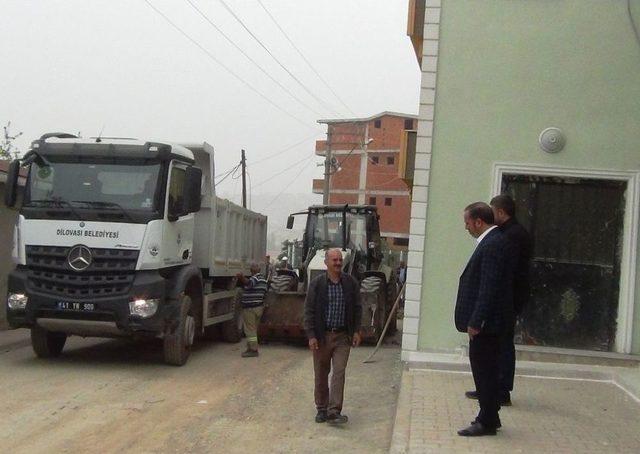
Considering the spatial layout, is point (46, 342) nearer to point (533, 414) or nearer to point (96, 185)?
point (96, 185)

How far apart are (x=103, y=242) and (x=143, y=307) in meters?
1.03

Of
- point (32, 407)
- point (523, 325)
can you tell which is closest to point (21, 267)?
point (32, 407)

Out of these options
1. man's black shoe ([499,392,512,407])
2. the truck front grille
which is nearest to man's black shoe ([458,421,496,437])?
man's black shoe ([499,392,512,407])

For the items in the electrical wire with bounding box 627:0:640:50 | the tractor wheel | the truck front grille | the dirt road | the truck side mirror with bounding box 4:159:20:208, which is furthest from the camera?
the tractor wheel

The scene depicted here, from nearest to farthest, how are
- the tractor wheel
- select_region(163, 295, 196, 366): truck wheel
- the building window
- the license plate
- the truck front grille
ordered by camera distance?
the license plate, the truck front grille, select_region(163, 295, 196, 366): truck wheel, the tractor wheel, the building window

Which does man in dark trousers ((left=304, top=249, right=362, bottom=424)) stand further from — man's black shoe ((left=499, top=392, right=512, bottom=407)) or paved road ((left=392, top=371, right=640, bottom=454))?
man's black shoe ((left=499, top=392, right=512, bottom=407))

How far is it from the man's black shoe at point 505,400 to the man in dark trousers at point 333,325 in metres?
1.53

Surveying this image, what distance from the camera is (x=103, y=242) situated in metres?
10.3

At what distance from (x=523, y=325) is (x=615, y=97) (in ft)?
10.6

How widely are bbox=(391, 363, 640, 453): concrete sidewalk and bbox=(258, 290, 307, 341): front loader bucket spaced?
428 centimetres

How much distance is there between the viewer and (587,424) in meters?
6.98

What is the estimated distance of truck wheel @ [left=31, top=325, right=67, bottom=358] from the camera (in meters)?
11.0

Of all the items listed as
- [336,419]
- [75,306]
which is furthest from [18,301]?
[336,419]

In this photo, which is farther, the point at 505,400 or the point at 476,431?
the point at 505,400
